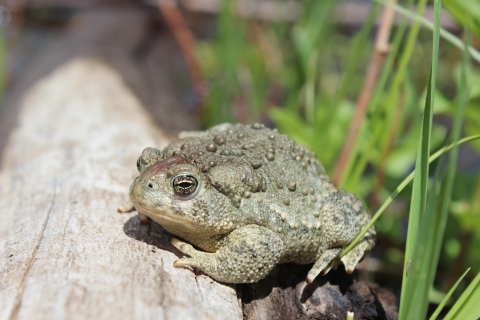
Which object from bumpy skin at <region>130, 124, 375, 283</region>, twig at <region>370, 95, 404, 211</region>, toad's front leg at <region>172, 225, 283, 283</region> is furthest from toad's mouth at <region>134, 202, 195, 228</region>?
twig at <region>370, 95, 404, 211</region>

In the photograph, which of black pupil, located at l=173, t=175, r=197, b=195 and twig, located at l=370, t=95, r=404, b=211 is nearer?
black pupil, located at l=173, t=175, r=197, b=195

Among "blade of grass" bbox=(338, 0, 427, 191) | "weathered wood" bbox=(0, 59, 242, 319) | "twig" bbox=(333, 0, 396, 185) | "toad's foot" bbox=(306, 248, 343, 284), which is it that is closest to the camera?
"weathered wood" bbox=(0, 59, 242, 319)

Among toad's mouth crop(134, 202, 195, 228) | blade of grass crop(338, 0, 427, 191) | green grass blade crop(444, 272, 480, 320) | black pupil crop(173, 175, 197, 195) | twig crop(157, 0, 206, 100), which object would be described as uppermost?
twig crop(157, 0, 206, 100)

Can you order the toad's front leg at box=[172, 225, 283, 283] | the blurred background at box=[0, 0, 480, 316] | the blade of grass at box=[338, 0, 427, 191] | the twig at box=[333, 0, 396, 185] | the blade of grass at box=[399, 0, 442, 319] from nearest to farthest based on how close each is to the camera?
the blade of grass at box=[399, 0, 442, 319], the toad's front leg at box=[172, 225, 283, 283], the blade of grass at box=[338, 0, 427, 191], the blurred background at box=[0, 0, 480, 316], the twig at box=[333, 0, 396, 185]

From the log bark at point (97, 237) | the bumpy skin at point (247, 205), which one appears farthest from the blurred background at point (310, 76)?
the bumpy skin at point (247, 205)

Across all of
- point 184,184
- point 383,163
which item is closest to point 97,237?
point 184,184

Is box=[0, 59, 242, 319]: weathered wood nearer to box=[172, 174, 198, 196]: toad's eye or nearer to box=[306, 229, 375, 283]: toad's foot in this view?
box=[172, 174, 198, 196]: toad's eye

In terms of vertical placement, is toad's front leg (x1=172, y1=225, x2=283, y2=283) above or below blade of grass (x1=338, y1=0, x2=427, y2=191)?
below
